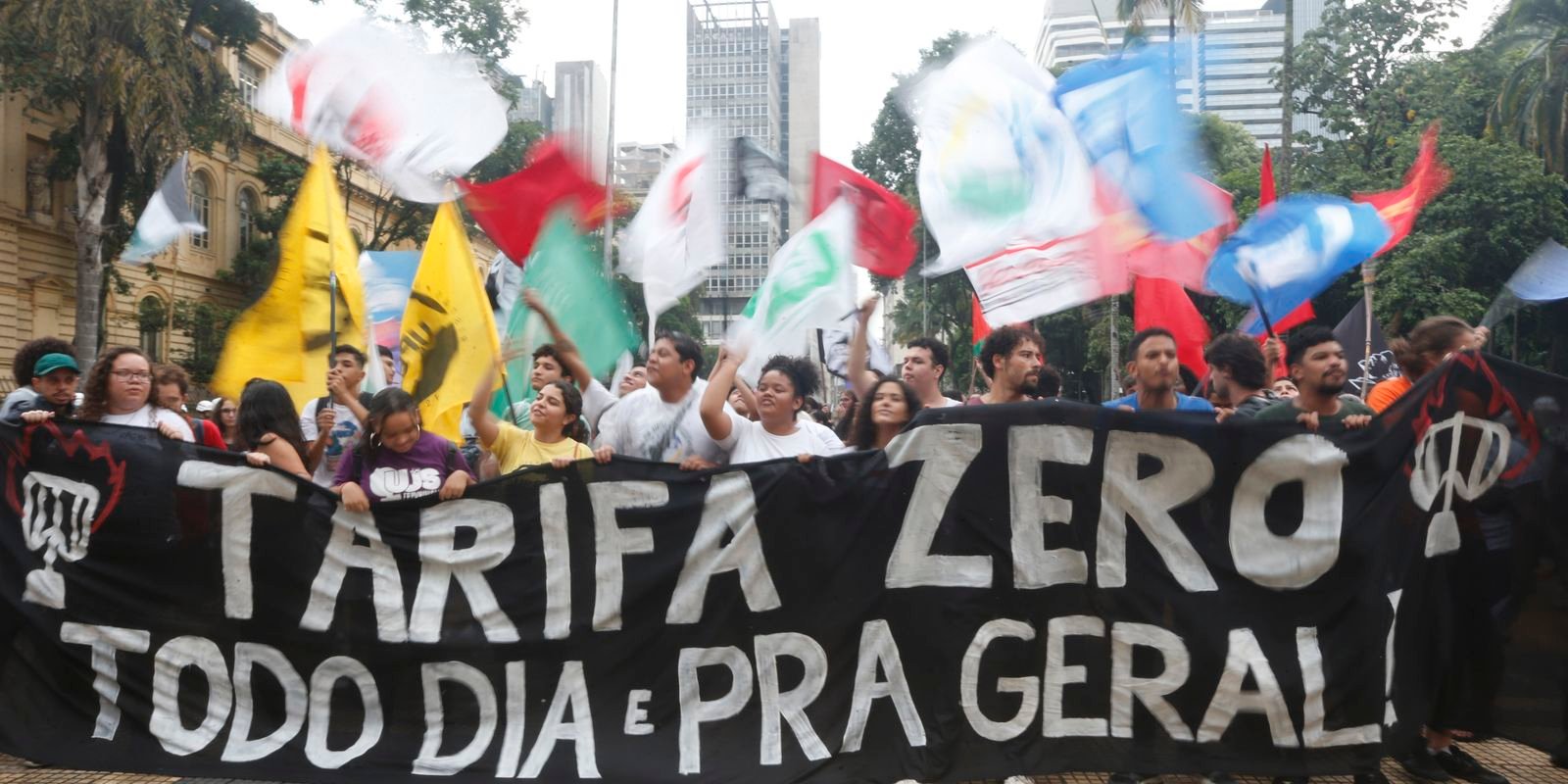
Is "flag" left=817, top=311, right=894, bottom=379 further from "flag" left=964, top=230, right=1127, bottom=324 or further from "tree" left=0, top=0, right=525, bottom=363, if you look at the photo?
"tree" left=0, top=0, right=525, bottom=363

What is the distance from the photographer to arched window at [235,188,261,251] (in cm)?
3628

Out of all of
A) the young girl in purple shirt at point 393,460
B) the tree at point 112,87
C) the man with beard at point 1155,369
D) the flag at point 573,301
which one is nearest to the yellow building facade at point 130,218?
the tree at point 112,87

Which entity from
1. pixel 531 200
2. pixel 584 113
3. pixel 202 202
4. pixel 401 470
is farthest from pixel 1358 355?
pixel 202 202

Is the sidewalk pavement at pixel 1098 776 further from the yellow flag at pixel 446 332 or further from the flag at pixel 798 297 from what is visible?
the flag at pixel 798 297

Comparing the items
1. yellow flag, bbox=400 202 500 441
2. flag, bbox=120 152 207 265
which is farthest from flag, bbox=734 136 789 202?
flag, bbox=120 152 207 265

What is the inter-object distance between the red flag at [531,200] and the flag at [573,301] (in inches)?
4.4

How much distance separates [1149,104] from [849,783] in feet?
11.6

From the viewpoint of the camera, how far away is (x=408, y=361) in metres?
5.68

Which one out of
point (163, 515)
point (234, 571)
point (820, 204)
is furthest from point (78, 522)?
point (820, 204)

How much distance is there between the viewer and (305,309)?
577 cm

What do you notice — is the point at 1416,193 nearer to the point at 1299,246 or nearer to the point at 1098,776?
the point at 1299,246

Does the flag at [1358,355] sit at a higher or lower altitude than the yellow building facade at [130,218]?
Answer: lower

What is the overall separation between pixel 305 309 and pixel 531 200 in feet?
4.41

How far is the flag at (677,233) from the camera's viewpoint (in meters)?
6.37
